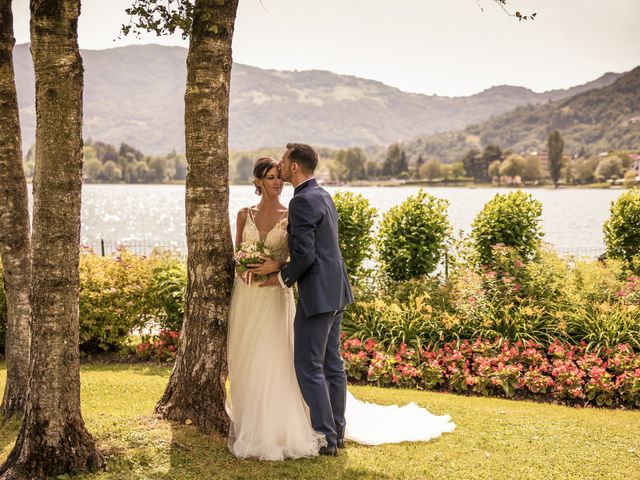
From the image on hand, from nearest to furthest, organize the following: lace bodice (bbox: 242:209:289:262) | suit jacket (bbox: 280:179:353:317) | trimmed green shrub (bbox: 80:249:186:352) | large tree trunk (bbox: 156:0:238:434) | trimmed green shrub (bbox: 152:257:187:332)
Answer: suit jacket (bbox: 280:179:353:317), large tree trunk (bbox: 156:0:238:434), lace bodice (bbox: 242:209:289:262), trimmed green shrub (bbox: 80:249:186:352), trimmed green shrub (bbox: 152:257:187:332)

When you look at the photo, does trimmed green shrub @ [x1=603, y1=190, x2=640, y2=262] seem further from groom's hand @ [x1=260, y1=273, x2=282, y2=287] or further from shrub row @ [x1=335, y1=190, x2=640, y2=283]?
groom's hand @ [x1=260, y1=273, x2=282, y2=287]

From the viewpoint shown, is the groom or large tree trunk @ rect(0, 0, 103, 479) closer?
large tree trunk @ rect(0, 0, 103, 479)

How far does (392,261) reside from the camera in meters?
12.1

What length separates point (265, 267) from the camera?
19.3ft

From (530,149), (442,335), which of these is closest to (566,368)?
(442,335)

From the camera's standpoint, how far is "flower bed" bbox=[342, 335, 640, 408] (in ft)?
28.0

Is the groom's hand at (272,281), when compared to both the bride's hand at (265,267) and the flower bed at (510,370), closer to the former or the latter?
the bride's hand at (265,267)

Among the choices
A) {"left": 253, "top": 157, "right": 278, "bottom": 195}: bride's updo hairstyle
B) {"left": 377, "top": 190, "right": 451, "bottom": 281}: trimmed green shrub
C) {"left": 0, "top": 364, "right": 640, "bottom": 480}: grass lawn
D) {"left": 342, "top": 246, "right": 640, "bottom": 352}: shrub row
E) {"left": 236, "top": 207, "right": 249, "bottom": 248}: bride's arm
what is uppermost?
{"left": 253, "top": 157, "right": 278, "bottom": 195}: bride's updo hairstyle

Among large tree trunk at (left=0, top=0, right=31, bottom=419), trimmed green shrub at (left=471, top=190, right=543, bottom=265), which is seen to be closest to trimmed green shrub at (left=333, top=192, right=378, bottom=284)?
trimmed green shrub at (left=471, top=190, right=543, bottom=265)

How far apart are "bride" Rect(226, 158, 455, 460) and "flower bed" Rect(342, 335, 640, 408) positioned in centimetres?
272

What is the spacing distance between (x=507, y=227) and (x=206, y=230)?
8.06 meters

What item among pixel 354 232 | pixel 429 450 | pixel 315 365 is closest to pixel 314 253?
pixel 315 365

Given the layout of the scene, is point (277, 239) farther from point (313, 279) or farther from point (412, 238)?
point (412, 238)

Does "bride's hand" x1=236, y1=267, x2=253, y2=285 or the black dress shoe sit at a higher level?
"bride's hand" x1=236, y1=267, x2=253, y2=285
